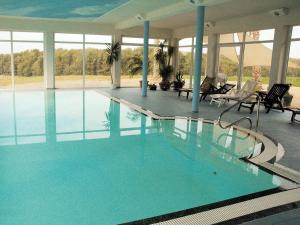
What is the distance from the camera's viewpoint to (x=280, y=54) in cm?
997

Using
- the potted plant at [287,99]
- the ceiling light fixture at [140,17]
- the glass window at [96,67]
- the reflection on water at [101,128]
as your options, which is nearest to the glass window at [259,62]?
the potted plant at [287,99]

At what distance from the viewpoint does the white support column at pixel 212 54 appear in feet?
43.1

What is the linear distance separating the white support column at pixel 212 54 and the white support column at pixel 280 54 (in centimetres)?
338

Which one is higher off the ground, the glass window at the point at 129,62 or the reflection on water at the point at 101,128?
the glass window at the point at 129,62

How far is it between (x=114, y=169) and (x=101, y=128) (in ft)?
8.44

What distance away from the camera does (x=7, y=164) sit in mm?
4250

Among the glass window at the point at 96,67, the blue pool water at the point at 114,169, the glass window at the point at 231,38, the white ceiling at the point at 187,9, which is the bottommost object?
the blue pool water at the point at 114,169

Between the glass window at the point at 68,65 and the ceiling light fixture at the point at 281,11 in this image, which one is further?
the glass window at the point at 68,65

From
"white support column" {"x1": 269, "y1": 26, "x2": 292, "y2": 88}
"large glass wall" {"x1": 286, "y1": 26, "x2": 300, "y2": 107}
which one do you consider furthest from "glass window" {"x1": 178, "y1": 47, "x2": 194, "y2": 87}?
"large glass wall" {"x1": 286, "y1": 26, "x2": 300, "y2": 107}

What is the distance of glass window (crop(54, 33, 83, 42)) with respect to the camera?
13.7 m

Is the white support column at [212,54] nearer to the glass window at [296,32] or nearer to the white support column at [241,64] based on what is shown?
the white support column at [241,64]

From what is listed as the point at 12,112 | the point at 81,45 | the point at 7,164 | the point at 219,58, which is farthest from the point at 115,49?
the point at 7,164

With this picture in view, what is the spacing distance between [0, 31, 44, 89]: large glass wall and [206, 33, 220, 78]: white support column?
7.77 m

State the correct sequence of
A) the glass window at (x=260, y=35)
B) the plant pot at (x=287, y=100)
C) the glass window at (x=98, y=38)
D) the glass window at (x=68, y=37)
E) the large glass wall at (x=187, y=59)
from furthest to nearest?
1. the large glass wall at (x=187, y=59)
2. the glass window at (x=98, y=38)
3. the glass window at (x=68, y=37)
4. the glass window at (x=260, y=35)
5. the plant pot at (x=287, y=100)
